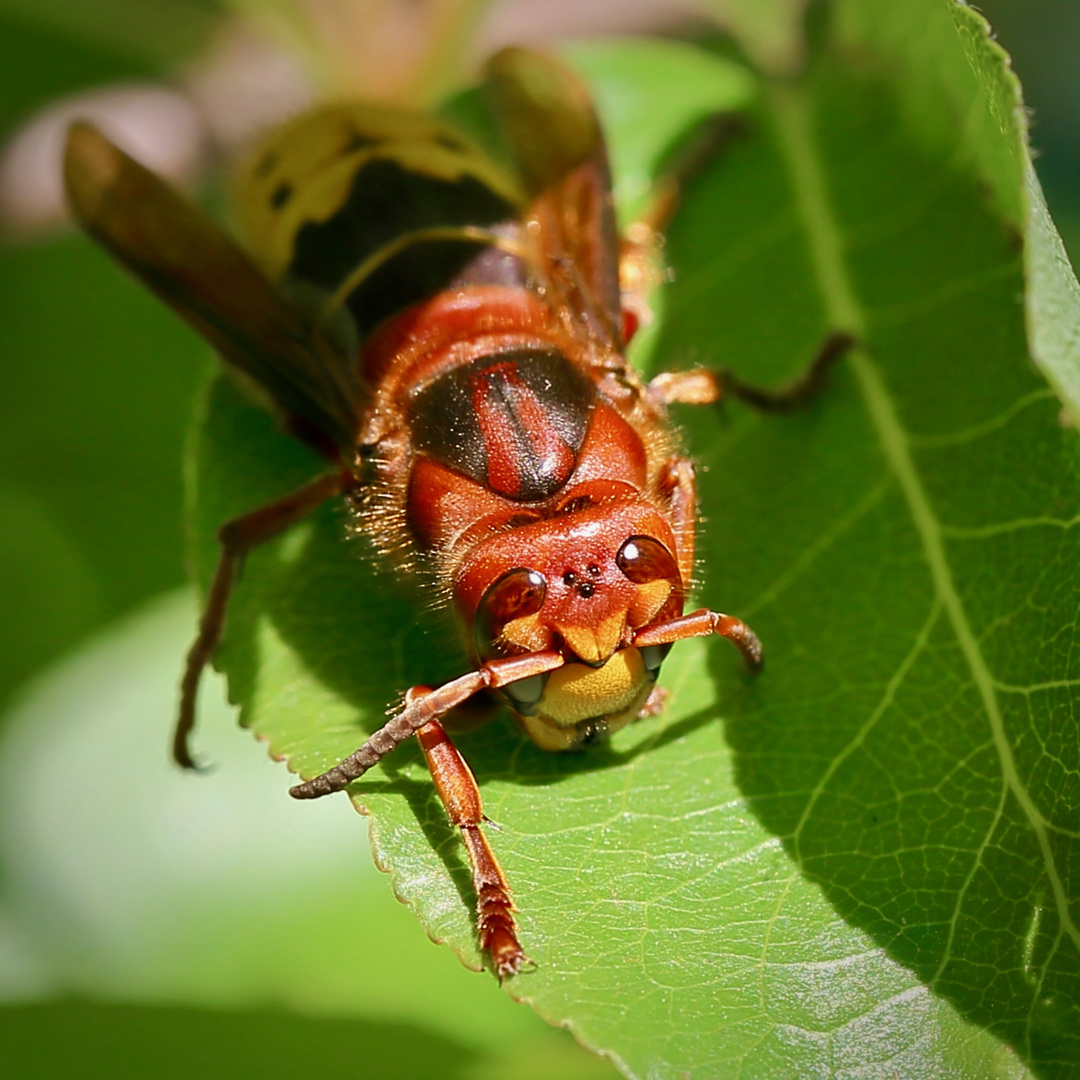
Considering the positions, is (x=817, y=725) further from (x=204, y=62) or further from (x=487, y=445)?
(x=204, y=62)

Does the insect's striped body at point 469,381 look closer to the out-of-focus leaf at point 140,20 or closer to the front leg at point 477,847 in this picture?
the front leg at point 477,847

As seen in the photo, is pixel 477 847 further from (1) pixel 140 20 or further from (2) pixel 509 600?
(1) pixel 140 20

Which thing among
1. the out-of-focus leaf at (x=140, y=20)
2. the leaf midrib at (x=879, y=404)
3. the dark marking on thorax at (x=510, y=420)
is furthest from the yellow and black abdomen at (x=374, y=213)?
the out-of-focus leaf at (x=140, y=20)

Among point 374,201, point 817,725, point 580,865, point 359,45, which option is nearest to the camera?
point 580,865

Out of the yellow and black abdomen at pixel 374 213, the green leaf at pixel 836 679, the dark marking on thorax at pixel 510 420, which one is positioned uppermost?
the yellow and black abdomen at pixel 374 213

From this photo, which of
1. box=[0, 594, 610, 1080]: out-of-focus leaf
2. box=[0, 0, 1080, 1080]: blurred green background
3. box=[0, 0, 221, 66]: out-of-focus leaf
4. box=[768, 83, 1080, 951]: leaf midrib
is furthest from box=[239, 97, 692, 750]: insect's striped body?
box=[0, 0, 221, 66]: out-of-focus leaf

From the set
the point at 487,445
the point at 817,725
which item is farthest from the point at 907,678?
the point at 487,445
